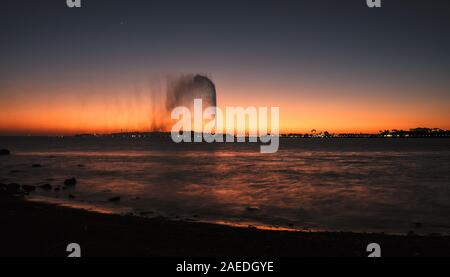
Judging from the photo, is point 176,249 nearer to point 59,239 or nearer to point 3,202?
point 59,239

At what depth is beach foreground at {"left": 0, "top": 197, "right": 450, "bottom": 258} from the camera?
414 inches

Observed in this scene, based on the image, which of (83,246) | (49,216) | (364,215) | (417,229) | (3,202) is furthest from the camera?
(364,215)

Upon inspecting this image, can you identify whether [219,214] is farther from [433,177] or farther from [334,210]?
[433,177]

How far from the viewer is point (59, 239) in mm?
11453

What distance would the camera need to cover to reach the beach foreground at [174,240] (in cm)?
1052

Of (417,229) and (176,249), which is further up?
(176,249)

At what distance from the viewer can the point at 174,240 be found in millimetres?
11992

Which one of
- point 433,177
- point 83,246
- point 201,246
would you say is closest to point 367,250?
point 201,246

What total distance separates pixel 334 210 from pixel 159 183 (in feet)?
62.9

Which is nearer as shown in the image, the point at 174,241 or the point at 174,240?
the point at 174,241

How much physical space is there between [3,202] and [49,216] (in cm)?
570

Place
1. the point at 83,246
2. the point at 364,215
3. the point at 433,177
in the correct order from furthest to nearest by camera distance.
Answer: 1. the point at 433,177
2. the point at 364,215
3. the point at 83,246
